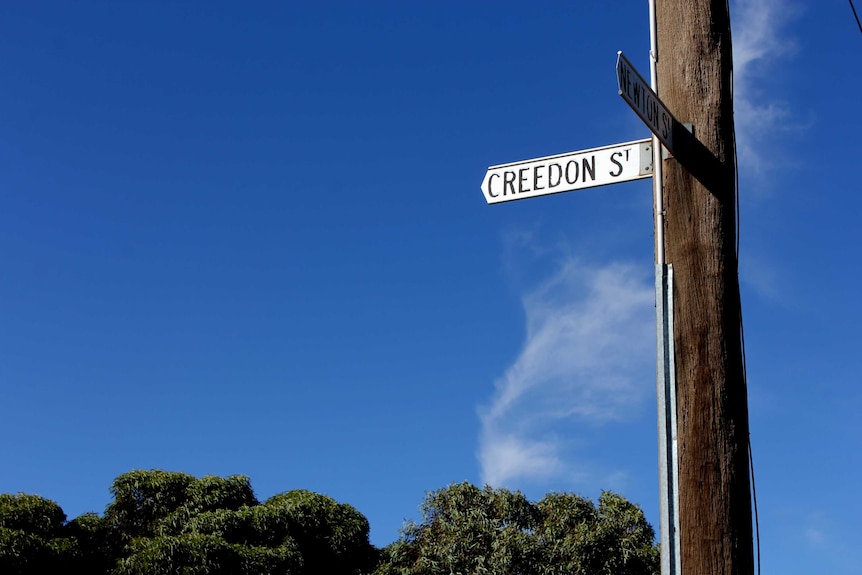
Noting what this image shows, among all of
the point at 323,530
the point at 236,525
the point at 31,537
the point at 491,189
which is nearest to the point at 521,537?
the point at 323,530

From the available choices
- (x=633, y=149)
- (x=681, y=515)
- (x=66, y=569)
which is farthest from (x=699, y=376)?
(x=66, y=569)

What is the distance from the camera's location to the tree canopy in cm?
2703

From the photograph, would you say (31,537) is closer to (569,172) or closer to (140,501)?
(140,501)

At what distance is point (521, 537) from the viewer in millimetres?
27922

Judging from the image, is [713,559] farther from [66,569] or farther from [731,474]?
[66,569]

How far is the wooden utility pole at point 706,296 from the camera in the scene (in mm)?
4652

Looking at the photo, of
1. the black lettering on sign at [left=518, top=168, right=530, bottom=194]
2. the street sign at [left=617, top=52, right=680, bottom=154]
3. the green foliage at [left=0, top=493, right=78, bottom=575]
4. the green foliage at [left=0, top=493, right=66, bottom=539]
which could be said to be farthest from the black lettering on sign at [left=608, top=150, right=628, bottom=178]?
the green foliage at [left=0, top=493, right=66, bottom=539]

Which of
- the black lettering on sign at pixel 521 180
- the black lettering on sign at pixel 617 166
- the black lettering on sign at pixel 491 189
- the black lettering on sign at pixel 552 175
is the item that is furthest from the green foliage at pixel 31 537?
the black lettering on sign at pixel 617 166

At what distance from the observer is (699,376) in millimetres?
4848

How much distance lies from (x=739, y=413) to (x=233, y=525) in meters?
25.8

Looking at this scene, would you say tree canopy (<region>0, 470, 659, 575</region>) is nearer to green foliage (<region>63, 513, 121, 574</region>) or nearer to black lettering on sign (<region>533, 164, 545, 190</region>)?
green foliage (<region>63, 513, 121, 574</region>)

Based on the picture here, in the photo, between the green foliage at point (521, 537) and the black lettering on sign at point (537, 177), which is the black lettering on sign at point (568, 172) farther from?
the green foliage at point (521, 537)

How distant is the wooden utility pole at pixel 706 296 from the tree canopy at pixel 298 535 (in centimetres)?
2345

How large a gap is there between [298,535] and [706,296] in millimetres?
26707
